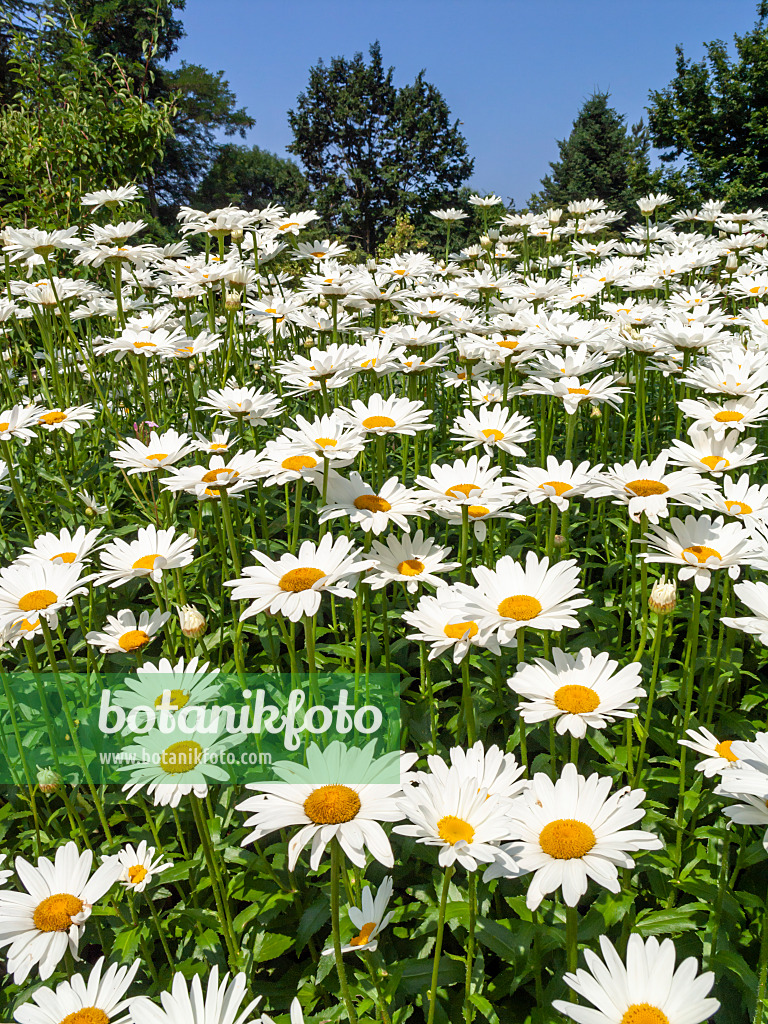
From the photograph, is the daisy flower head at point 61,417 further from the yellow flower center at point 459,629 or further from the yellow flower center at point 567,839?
the yellow flower center at point 567,839

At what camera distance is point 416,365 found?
358 centimetres

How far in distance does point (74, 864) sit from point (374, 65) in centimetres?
5477

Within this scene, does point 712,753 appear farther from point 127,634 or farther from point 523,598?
point 127,634

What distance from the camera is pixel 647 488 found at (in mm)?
2123

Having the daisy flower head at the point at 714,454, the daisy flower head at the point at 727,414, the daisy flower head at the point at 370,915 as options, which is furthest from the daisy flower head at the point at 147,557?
the daisy flower head at the point at 727,414

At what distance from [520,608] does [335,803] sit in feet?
2.33

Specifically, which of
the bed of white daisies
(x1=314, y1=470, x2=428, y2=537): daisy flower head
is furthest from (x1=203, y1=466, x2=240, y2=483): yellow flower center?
(x1=314, y1=470, x2=428, y2=537): daisy flower head

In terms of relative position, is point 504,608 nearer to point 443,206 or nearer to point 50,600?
point 50,600

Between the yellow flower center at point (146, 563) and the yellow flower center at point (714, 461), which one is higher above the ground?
the yellow flower center at point (714, 461)

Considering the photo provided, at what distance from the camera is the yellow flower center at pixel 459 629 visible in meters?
1.72

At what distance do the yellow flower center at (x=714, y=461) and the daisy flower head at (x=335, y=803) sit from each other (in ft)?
5.22

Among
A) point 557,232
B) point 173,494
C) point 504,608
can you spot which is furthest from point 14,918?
point 557,232

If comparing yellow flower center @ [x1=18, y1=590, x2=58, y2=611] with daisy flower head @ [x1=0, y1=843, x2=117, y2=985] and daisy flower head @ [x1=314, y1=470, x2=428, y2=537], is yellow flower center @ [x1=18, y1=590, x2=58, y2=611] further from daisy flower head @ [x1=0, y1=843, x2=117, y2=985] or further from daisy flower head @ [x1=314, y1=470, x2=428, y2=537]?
daisy flower head @ [x1=314, y1=470, x2=428, y2=537]

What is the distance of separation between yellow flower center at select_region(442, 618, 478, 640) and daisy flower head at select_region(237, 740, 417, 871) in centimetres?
37
